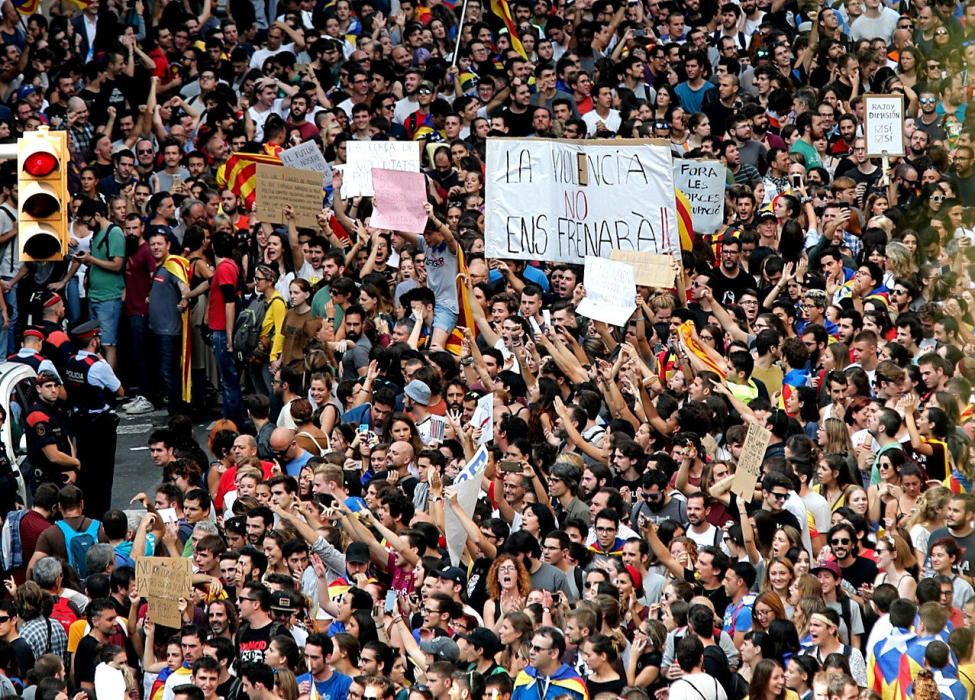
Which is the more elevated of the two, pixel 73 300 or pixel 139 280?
pixel 139 280

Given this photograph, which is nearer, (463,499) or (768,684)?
(768,684)

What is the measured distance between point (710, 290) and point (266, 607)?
5.90 m

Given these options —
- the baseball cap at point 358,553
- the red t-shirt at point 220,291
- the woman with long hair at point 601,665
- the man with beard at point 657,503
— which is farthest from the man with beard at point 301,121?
the woman with long hair at point 601,665

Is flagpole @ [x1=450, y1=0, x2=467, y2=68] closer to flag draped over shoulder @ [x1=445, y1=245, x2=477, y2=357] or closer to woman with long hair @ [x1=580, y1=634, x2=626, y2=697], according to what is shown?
flag draped over shoulder @ [x1=445, y1=245, x2=477, y2=357]

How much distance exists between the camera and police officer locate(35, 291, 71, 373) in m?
18.0

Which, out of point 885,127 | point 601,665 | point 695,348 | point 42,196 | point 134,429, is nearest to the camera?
point 42,196

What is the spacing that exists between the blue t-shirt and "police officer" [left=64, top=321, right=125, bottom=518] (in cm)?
591

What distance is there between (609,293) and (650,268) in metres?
0.81

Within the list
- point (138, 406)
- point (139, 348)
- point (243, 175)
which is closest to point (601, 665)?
point (139, 348)

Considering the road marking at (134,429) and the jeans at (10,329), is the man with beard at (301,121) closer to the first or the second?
the road marking at (134,429)

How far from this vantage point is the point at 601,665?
12078 millimetres

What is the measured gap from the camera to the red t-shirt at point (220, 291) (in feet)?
63.8

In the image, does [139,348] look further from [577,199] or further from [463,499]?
[463,499]

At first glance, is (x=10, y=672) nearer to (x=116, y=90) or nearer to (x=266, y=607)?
(x=266, y=607)
